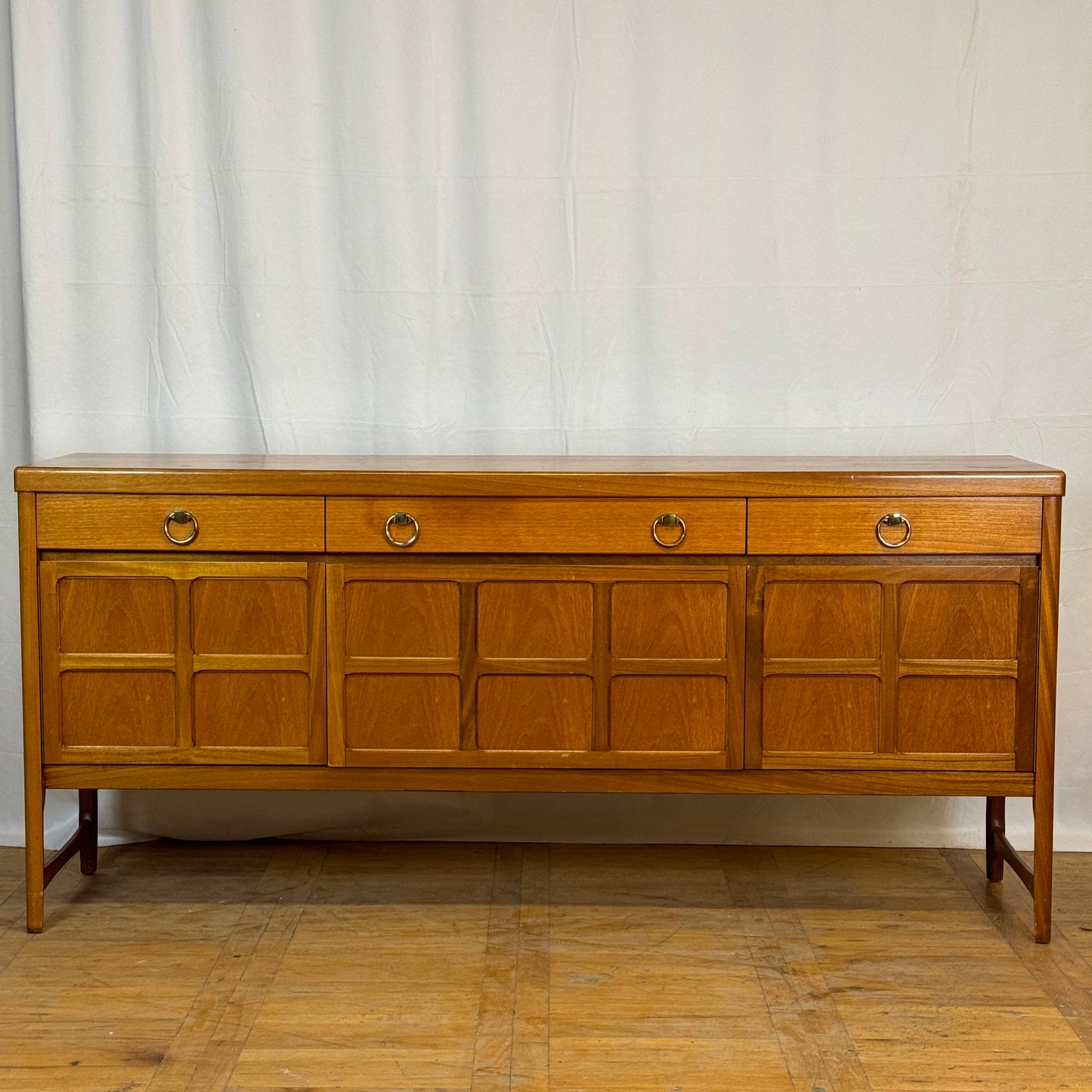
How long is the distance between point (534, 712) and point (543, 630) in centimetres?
17

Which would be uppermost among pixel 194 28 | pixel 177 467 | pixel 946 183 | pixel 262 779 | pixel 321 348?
pixel 194 28

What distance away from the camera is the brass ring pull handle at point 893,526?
2393 mm

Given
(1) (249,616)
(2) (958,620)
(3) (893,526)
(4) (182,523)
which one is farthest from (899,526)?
(4) (182,523)

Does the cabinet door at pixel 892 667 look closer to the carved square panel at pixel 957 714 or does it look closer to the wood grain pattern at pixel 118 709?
the carved square panel at pixel 957 714

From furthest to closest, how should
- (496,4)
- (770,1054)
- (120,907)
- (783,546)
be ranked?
(496,4) < (120,907) < (783,546) < (770,1054)

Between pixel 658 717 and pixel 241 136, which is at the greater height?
pixel 241 136

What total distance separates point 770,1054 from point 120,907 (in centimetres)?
143

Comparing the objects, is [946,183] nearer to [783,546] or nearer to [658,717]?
[783,546]

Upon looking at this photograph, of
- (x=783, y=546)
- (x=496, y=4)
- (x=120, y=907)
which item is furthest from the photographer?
(x=496, y=4)

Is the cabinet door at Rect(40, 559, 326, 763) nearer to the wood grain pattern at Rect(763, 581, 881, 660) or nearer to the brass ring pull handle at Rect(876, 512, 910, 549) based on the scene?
the wood grain pattern at Rect(763, 581, 881, 660)

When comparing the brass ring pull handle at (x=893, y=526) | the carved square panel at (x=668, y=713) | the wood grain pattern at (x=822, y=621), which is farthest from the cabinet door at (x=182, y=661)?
the brass ring pull handle at (x=893, y=526)

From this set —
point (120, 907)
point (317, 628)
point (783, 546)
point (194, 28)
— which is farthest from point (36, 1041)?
point (194, 28)

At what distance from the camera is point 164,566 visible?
2.44 metres

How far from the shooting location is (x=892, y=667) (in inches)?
95.8
